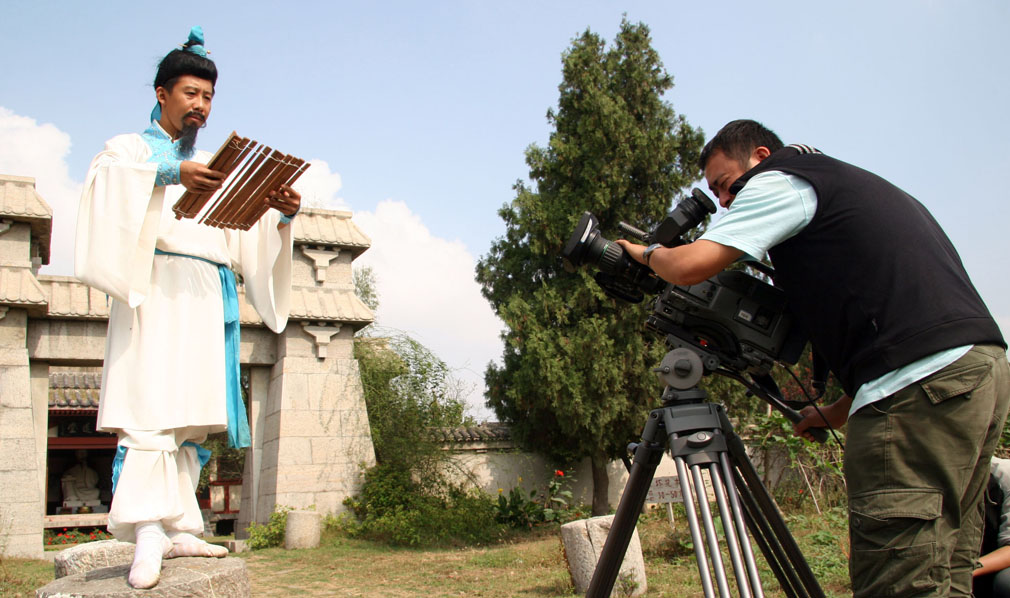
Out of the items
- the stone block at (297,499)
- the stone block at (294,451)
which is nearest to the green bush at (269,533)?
the stone block at (297,499)

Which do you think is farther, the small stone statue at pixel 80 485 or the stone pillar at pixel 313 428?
the small stone statue at pixel 80 485

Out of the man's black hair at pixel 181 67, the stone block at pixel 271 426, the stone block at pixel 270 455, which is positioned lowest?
the stone block at pixel 270 455

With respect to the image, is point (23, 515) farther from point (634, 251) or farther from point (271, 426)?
point (634, 251)

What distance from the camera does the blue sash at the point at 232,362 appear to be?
10.6 feet

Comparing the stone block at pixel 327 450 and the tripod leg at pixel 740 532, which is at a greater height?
the tripod leg at pixel 740 532

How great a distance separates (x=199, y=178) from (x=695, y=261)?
188cm

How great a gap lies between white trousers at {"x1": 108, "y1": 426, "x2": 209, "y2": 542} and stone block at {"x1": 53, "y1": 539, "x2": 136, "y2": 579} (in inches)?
77.3

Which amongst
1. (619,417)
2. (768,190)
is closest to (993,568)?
(768,190)

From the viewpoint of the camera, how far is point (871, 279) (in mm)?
1715

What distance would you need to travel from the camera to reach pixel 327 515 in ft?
29.2

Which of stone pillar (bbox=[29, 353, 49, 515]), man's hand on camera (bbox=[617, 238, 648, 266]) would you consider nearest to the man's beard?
man's hand on camera (bbox=[617, 238, 648, 266])

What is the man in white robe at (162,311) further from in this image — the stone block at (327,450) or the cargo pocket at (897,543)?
the stone block at (327,450)

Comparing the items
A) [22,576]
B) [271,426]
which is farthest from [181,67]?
[271,426]

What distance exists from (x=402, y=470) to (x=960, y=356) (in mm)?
8579
